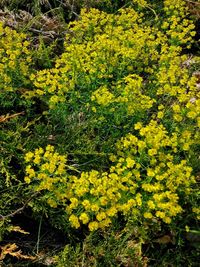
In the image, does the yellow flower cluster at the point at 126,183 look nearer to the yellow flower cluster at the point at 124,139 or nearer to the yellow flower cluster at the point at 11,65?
the yellow flower cluster at the point at 124,139

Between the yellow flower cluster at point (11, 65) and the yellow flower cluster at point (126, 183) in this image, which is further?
the yellow flower cluster at point (11, 65)

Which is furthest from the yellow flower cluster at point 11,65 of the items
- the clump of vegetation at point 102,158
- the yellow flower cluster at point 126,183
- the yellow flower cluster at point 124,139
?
the yellow flower cluster at point 126,183

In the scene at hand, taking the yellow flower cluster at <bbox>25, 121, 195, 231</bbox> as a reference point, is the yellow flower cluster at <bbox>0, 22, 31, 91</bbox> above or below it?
above

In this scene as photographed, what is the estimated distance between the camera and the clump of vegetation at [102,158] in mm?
2797

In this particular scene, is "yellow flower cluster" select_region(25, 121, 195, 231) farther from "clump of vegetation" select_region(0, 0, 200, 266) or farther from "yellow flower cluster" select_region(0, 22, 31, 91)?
"yellow flower cluster" select_region(0, 22, 31, 91)

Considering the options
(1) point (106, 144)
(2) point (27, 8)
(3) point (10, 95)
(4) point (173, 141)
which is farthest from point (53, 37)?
(4) point (173, 141)

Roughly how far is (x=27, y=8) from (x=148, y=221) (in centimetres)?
285

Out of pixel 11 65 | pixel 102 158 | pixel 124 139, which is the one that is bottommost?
pixel 102 158

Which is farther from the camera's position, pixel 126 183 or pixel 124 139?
pixel 124 139

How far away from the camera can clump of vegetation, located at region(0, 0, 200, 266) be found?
9.18ft

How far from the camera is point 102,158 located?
3.24m

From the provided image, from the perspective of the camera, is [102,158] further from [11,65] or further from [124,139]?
[11,65]

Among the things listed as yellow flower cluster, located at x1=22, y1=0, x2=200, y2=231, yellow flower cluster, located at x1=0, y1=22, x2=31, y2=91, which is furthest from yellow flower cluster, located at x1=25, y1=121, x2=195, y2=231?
yellow flower cluster, located at x1=0, y1=22, x2=31, y2=91

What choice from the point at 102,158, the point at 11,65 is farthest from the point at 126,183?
the point at 11,65
